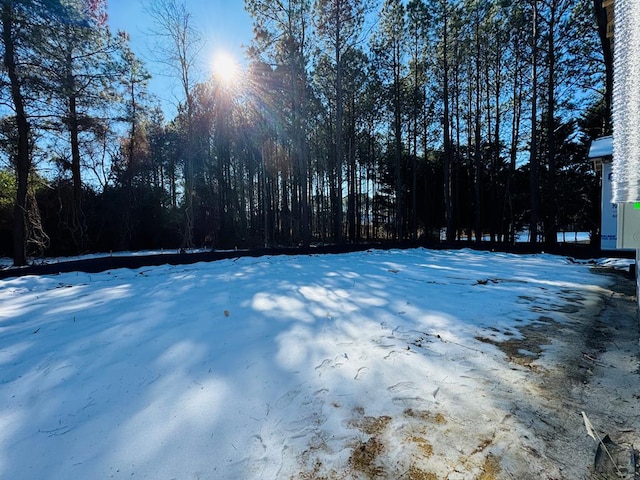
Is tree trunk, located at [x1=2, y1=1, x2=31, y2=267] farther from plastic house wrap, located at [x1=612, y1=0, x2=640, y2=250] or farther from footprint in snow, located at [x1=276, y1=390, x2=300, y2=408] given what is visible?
plastic house wrap, located at [x1=612, y1=0, x2=640, y2=250]

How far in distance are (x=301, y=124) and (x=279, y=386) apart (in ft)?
35.2

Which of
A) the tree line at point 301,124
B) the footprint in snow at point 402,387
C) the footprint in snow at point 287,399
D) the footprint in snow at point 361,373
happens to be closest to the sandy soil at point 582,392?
the footprint in snow at point 402,387

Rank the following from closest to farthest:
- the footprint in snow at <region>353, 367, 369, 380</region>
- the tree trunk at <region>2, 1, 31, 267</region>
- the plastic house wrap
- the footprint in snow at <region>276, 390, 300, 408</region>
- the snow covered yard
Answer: the plastic house wrap
the snow covered yard
the footprint in snow at <region>276, 390, 300, 408</region>
the footprint in snow at <region>353, 367, 369, 380</region>
the tree trunk at <region>2, 1, 31, 267</region>

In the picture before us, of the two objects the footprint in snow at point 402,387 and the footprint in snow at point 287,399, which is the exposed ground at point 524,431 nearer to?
the footprint in snow at point 402,387

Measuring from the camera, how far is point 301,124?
10.9 m

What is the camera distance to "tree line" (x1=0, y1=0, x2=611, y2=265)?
7.43 m

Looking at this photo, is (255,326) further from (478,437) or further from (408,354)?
(478,437)

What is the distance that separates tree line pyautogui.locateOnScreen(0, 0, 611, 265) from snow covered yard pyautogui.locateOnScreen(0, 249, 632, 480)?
23.1 ft

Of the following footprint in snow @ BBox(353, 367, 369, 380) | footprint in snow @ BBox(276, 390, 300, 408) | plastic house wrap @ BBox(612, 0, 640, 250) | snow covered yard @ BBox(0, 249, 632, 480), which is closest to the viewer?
plastic house wrap @ BBox(612, 0, 640, 250)

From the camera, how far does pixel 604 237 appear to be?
4684 millimetres

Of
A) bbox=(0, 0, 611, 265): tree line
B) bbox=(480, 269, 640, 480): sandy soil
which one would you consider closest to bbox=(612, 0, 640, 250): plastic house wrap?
bbox=(480, 269, 640, 480): sandy soil

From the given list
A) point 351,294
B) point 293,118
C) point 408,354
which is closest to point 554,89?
point 293,118

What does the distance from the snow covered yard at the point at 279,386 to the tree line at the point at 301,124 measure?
23.1 feet

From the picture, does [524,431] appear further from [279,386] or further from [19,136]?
[19,136]
